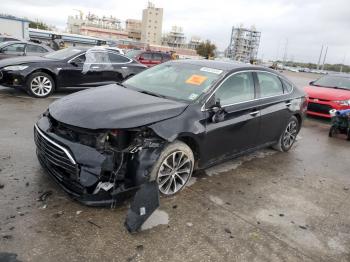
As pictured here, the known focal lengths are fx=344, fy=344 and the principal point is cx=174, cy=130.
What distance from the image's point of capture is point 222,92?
466 cm

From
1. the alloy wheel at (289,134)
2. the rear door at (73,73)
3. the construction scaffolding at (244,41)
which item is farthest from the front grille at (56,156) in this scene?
the construction scaffolding at (244,41)

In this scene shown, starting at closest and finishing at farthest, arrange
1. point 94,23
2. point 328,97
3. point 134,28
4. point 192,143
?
point 192,143
point 328,97
point 94,23
point 134,28

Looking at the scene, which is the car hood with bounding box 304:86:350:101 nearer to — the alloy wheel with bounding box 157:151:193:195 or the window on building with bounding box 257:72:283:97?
the window on building with bounding box 257:72:283:97

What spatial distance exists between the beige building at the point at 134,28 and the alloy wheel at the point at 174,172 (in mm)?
145173

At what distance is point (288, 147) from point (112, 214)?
4.12 m

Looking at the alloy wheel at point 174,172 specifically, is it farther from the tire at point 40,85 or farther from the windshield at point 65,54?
the windshield at point 65,54

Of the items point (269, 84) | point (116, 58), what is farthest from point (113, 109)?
point (116, 58)

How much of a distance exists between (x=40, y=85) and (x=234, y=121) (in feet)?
20.6

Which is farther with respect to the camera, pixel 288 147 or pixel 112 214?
pixel 288 147

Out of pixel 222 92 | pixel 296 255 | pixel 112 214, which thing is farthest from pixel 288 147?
pixel 112 214

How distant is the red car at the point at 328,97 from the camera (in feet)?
32.3

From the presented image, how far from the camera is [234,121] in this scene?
188 inches

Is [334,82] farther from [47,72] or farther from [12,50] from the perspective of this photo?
[12,50]

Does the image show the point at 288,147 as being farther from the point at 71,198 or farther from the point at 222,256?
the point at 71,198
